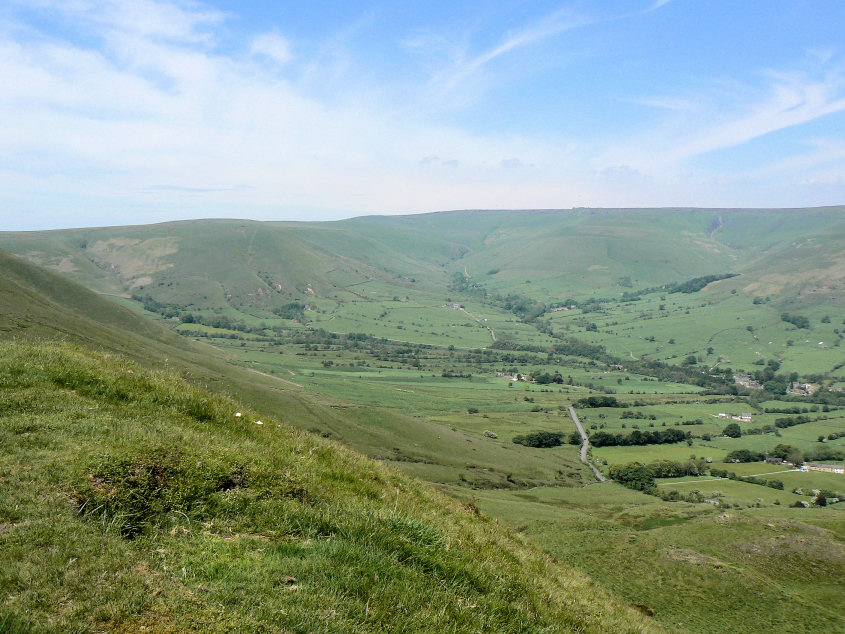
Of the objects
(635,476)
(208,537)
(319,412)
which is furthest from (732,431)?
(208,537)

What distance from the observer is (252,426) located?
15.0 meters

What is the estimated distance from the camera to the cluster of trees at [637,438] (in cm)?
13700

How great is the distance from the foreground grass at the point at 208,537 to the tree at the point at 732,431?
505ft

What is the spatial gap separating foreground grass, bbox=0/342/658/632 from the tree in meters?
154

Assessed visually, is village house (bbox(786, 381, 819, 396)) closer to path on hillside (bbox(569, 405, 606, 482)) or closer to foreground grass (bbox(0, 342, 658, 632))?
path on hillside (bbox(569, 405, 606, 482))

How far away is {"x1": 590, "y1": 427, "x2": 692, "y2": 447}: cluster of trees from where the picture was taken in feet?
449

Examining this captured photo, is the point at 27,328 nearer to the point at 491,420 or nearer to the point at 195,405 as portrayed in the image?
the point at 195,405

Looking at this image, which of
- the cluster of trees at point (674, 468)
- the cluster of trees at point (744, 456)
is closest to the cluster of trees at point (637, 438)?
the cluster of trees at point (744, 456)

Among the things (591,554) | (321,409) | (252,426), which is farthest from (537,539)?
(321,409)

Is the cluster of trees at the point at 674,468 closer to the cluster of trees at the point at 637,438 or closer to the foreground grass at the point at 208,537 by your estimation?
the cluster of trees at the point at 637,438

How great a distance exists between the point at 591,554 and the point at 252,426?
37.9 metres

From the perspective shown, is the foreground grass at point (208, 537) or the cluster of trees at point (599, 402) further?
the cluster of trees at point (599, 402)

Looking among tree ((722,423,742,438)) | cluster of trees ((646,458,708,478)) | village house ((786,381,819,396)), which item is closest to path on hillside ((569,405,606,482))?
cluster of trees ((646,458,708,478))

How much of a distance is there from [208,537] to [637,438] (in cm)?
14578
